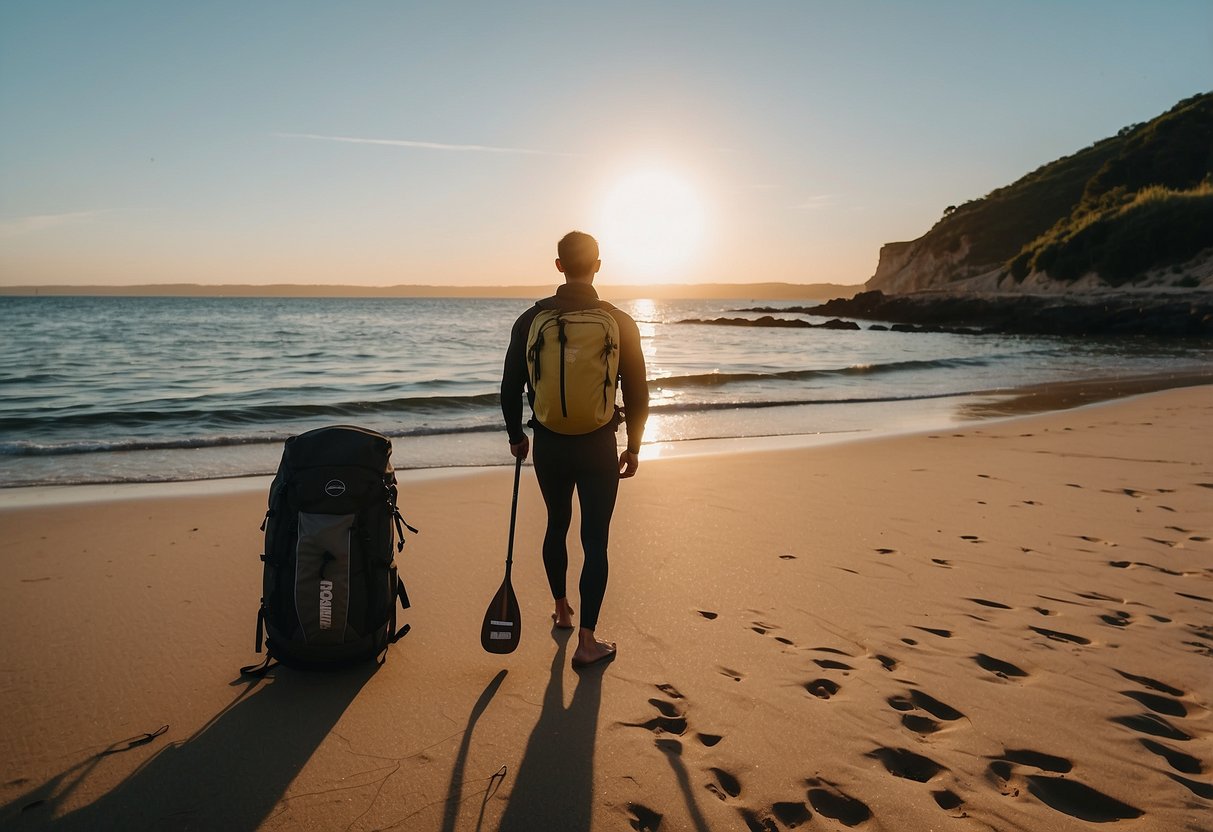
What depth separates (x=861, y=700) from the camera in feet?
10.2

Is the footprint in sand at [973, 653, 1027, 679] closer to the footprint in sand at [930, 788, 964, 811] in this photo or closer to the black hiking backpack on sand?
the footprint in sand at [930, 788, 964, 811]

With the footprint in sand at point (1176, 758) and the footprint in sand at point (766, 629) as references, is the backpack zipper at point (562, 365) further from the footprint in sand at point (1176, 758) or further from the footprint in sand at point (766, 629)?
the footprint in sand at point (1176, 758)

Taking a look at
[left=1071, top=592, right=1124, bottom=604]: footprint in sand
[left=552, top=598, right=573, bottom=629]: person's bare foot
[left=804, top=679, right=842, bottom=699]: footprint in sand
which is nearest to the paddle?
[left=552, top=598, right=573, bottom=629]: person's bare foot

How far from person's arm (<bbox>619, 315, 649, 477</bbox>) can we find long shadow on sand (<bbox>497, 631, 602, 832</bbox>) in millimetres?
990

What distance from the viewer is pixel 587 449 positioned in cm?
350

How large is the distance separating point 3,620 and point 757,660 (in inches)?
147

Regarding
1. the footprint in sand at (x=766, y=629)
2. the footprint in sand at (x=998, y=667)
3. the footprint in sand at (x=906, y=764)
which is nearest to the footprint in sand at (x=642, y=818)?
the footprint in sand at (x=906, y=764)

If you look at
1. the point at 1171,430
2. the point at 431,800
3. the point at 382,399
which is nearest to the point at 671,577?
the point at 431,800

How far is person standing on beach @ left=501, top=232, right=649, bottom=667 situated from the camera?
11.5ft

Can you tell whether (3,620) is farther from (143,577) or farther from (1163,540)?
(1163,540)

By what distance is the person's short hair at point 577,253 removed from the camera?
3.51 meters

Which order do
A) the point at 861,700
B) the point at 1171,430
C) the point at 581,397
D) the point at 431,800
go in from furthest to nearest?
the point at 1171,430
the point at 581,397
the point at 861,700
the point at 431,800

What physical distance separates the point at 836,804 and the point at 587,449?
170cm

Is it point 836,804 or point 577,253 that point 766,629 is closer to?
point 836,804
